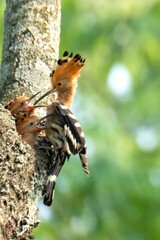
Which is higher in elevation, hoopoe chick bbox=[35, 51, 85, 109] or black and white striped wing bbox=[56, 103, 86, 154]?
hoopoe chick bbox=[35, 51, 85, 109]

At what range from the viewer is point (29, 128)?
4.75 metres

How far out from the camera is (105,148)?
7113 millimetres

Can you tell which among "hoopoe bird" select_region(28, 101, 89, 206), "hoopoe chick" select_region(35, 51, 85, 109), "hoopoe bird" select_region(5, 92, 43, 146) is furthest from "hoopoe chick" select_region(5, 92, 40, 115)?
"hoopoe chick" select_region(35, 51, 85, 109)

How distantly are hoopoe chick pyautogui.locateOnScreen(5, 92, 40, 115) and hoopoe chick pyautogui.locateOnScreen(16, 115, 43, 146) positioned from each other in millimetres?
82

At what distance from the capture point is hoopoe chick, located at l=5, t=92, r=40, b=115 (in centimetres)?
481

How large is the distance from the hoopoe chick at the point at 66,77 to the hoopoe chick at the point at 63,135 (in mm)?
598

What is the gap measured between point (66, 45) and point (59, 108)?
10.4 ft

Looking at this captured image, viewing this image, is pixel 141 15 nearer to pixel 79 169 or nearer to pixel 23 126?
pixel 79 169

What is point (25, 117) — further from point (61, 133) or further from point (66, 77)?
point (66, 77)

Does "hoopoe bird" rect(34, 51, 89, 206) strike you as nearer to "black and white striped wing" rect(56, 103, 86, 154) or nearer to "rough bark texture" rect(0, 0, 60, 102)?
"black and white striped wing" rect(56, 103, 86, 154)

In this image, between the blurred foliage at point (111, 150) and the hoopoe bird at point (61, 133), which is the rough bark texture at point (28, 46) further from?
the blurred foliage at point (111, 150)

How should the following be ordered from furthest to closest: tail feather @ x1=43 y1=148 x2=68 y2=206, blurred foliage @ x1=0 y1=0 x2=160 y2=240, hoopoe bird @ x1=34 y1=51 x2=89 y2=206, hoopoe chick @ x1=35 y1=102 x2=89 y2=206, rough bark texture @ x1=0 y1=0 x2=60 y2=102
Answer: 1. blurred foliage @ x1=0 y1=0 x2=160 y2=240
2. rough bark texture @ x1=0 y1=0 x2=60 y2=102
3. hoopoe chick @ x1=35 y1=102 x2=89 y2=206
4. hoopoe bird @ x1=34 y1=51 x2=89 y2=206
5. tail feather @ x1=43 y1=148 x2=68 y2=206

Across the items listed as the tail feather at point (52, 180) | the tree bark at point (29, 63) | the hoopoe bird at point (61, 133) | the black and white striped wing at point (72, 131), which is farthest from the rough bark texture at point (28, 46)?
the tail feather at point (52, 180)

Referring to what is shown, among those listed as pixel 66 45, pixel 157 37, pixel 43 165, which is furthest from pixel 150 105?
pixel 43 165
